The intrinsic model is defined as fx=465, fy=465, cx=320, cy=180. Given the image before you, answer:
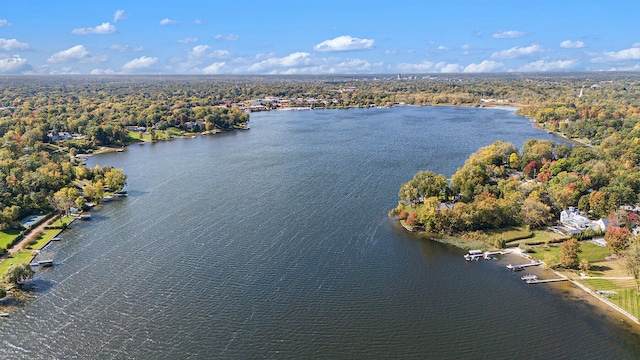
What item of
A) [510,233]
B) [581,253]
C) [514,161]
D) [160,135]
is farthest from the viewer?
[160,135]

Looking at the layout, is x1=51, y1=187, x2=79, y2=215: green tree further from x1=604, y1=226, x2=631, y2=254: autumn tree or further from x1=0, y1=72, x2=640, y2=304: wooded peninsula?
x1=604, y1=226, x2=631, y2=254: autumn tree

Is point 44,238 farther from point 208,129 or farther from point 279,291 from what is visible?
point 208,129

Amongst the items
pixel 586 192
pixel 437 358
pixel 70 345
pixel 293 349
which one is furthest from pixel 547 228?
pixel 70 345

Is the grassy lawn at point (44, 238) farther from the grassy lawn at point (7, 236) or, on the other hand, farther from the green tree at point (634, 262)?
the green tree at point (634, 262)

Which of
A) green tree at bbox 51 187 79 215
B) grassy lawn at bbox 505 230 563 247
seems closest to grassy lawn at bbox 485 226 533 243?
grassy lawn at bbox 505 230 563 247

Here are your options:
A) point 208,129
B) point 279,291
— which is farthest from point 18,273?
point 208,129

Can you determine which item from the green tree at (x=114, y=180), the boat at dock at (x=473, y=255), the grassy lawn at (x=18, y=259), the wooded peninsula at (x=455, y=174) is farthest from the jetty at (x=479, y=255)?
the green tree at (x=114, y=180)
